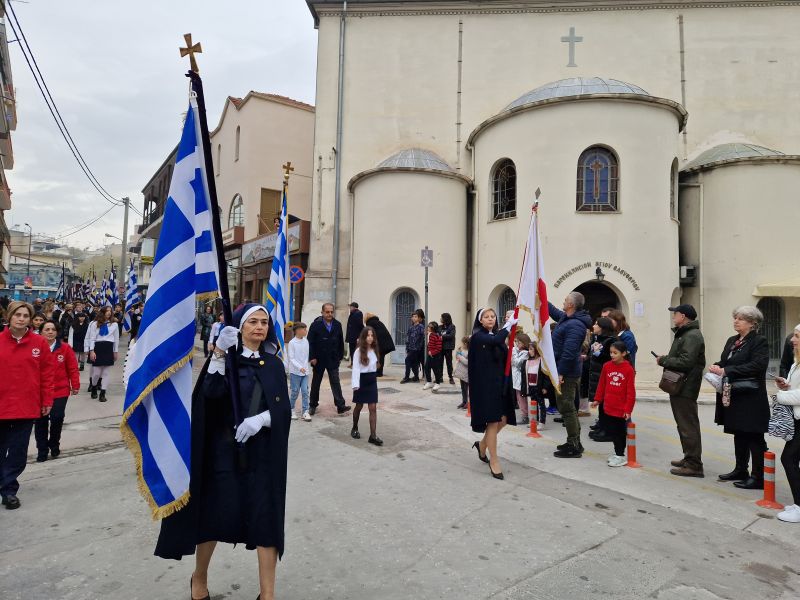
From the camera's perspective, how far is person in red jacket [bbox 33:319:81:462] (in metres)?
6.07

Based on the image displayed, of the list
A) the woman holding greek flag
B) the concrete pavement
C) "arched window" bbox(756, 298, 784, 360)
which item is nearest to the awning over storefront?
"arched window" bbox(756, 298, 784, 360)

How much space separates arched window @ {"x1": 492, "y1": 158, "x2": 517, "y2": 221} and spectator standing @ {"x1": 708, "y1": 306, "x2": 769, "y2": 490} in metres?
Answer: 9.59

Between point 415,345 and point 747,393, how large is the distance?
764 cm

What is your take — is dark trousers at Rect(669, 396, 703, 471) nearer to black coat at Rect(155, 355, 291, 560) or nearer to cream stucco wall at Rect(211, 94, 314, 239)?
black coat at Rect(155, 355, 291, 560)

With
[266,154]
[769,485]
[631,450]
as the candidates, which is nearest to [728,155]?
[631,450]

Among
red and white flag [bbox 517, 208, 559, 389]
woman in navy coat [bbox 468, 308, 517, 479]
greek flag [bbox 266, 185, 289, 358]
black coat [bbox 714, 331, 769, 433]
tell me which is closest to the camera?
black coat [bbox 714, 331, 769, 433]

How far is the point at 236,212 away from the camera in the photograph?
26.2 meters

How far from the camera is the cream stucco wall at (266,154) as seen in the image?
24.8 metres

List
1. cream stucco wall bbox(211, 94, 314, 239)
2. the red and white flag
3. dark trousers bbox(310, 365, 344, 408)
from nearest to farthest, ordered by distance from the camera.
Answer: the red and white flag → dark trousers bbox(310, 365, 344, 408) → cream stucco wall bbox(211, 94, 314, 239)

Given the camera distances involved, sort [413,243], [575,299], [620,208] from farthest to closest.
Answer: [413,243]
[620,208]
[575,299]

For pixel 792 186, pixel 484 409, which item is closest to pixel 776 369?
pixel 792 186

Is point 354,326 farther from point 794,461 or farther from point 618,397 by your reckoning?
point 794,461

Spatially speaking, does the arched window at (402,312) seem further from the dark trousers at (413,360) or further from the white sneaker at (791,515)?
the white sneaker at (791,515)

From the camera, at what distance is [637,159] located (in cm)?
1312
